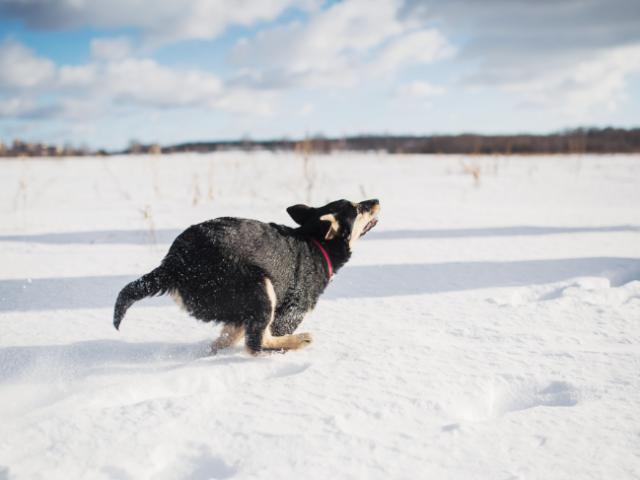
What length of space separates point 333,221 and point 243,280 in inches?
32.4

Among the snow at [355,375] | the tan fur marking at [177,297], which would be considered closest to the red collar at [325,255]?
the snow at [355,375]

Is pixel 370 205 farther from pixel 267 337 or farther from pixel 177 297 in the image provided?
pixel 177 297

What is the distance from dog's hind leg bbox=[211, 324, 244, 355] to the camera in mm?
2604

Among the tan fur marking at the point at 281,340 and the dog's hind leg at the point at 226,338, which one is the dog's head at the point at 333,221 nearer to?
the tan fur marking at the point at 281,340

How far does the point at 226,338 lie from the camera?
8.71 feet

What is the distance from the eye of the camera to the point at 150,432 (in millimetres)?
1698

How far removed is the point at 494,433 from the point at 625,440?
1.70ft

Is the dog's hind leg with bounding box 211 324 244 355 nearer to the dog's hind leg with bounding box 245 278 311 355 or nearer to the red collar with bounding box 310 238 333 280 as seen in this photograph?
the dog's hind leg with bounding box 245 278 311 355

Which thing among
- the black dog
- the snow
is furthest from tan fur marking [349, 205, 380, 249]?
the snow

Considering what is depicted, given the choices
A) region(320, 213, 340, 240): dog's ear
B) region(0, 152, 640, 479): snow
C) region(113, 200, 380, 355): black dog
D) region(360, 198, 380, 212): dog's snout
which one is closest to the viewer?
region(0, 152, 640, 479): snow

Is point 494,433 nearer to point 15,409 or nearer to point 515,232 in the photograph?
point 15,409

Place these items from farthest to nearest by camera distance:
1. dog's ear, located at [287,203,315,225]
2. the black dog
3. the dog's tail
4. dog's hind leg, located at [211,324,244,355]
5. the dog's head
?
dog's ear, located at [287,203,315,225]
the dog's head
dog's hind leg, located at [211,324,244,355]
the black dog
the dog's tail

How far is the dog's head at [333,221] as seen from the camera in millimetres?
2939

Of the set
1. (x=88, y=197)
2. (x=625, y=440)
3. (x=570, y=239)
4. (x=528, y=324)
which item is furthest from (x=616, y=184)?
(x=88, y=197)
